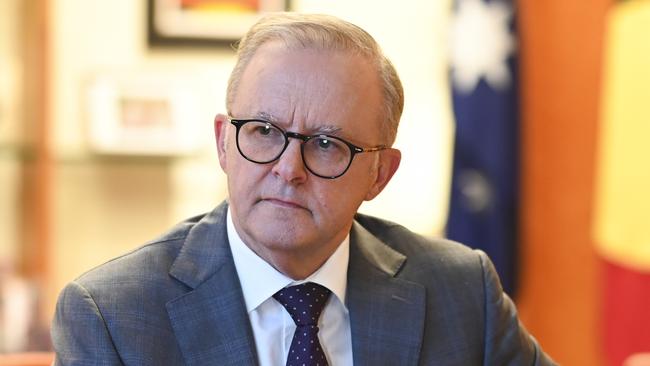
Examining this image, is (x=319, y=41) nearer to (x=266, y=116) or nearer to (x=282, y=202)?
(x=266, y=116)

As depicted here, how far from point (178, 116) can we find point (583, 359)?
2.29 meters

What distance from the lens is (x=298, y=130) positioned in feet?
6.24

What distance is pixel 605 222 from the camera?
472 cm

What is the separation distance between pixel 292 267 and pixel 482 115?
9.79ft

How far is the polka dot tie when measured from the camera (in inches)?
79.7

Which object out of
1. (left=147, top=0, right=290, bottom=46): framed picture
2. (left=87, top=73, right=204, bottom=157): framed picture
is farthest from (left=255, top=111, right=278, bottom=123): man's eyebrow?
(left=147, top=0, right=290, bottom=46): framed picture

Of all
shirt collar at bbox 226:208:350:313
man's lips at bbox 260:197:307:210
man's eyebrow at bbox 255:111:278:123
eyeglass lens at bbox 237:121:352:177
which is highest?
man's eyebrow at bbox 255:111:278:123

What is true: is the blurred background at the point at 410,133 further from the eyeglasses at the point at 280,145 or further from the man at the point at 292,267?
the eyeglasses at the point at 280,145

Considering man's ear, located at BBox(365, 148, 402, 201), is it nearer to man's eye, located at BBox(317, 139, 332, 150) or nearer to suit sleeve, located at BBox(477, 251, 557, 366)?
man's eye, located at BBox(317, 139, 332, 150)

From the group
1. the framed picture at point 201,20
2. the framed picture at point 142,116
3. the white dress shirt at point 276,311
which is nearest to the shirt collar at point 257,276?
the white dress shirt at point 276,311

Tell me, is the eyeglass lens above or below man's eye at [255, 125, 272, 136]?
below

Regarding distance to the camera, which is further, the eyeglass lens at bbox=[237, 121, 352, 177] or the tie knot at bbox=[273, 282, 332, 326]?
the tie knot at bbox=[273, 282, 332, 326]

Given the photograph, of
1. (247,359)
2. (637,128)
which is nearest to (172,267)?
(247,359)

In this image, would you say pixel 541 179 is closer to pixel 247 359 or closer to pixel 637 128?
pixel 637 128
